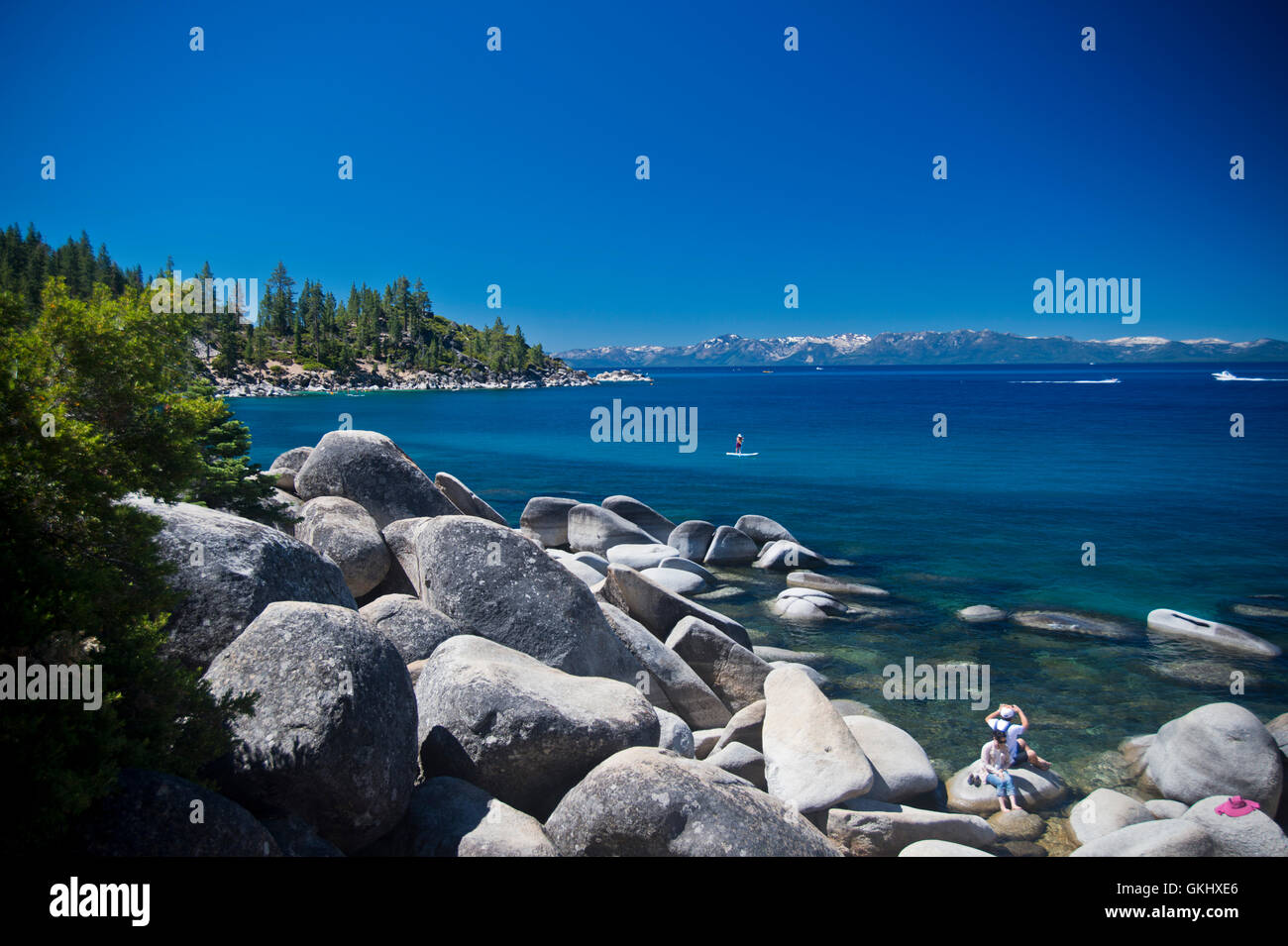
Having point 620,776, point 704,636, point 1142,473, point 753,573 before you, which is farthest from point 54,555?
point 1142,473

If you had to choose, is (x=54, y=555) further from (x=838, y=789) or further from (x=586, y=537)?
(x=586, y=537)

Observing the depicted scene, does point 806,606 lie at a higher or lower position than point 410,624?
lower

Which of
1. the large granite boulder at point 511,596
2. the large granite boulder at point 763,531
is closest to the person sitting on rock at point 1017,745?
the large granite boulder at point 511,596

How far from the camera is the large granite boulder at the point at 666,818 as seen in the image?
7430mm

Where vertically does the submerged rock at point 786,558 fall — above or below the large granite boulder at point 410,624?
below

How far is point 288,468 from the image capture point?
2322 centimetres

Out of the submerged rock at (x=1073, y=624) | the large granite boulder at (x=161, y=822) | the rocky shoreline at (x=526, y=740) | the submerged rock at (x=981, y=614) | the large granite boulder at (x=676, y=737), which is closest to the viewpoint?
the large granite boulder at (x=161, y=822)

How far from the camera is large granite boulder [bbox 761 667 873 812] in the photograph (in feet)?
36.8

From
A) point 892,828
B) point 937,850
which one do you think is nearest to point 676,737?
point 892,828

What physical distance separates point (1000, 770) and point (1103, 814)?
1602mm

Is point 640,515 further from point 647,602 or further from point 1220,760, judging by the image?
point 1220,760

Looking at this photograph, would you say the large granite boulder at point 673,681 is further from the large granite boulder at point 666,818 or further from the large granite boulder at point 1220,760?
the large granite boulder at point 1220,760

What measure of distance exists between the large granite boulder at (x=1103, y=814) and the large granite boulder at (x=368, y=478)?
1527cm

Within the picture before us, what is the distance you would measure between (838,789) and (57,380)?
36.1 ft
